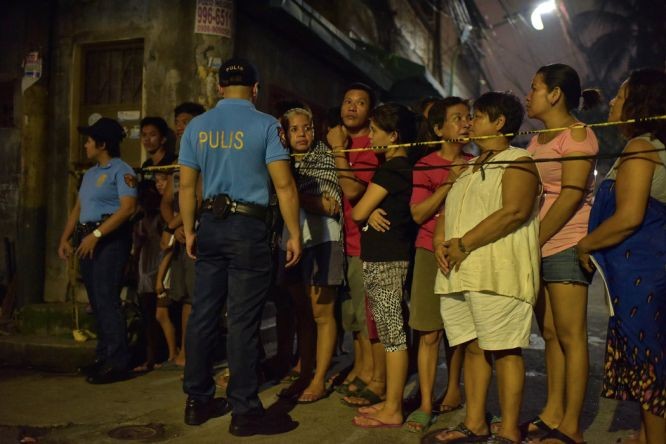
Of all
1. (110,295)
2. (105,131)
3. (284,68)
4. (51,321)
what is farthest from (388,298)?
(284,68)

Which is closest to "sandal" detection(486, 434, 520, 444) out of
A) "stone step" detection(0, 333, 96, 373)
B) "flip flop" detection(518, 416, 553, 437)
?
"flip flop" detection(518, 416, 553, 437)

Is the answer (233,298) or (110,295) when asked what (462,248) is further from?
(110,295)

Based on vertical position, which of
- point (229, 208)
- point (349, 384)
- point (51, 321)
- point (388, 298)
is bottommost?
point (349, 384)

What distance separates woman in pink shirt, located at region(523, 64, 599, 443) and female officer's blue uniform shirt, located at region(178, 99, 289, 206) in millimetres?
1549

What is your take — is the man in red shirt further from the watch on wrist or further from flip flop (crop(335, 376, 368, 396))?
the watch on wrist

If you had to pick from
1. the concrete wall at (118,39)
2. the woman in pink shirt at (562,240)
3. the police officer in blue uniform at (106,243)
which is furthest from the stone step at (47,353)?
the woman in pink shirt at (562,240)

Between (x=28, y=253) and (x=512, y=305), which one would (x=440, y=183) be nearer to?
(x=512, y=305)

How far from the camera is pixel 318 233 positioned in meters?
4.46

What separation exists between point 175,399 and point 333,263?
1.55 m

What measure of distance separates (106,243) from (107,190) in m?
0.44

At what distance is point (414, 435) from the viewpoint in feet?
12.3

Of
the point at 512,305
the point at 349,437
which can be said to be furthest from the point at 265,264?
the point at 512,305

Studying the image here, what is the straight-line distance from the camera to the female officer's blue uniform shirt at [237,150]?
12.3ft

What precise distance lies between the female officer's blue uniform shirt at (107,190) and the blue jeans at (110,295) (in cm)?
23
